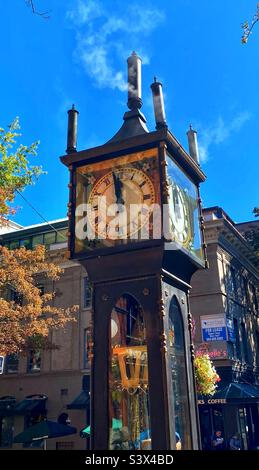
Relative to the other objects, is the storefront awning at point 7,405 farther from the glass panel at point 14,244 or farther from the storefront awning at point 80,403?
the glass panel at point 14,244

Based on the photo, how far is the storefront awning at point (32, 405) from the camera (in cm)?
2172

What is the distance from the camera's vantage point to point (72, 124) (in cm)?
514

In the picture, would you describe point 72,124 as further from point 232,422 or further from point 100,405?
point 232,422

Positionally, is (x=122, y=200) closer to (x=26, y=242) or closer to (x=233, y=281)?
(x=233, y=281)

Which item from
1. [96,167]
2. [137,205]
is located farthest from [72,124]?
[137,205]

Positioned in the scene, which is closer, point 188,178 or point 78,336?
point 188,178

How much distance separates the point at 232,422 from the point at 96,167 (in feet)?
59.2

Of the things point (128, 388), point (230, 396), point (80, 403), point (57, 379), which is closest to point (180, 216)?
point (128, 388)

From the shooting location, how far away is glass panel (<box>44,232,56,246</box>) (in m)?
25.7

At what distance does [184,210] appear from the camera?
192 inches

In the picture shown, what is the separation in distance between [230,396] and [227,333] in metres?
3.16

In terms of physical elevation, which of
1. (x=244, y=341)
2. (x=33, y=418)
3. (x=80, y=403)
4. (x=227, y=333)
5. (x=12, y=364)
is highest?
(x=244, y=341)

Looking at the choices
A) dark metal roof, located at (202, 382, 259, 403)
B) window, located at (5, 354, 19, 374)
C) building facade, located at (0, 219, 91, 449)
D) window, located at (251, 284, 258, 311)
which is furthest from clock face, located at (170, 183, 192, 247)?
window, located at (251, 284, 258, 311)

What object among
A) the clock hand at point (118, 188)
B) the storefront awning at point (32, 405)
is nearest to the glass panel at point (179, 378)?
the clock hand at point (118, 188)
